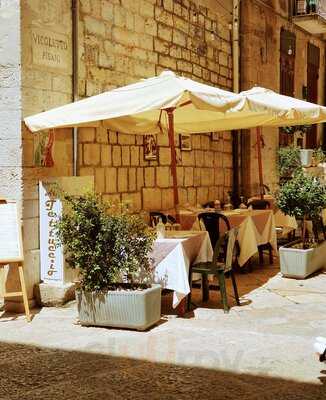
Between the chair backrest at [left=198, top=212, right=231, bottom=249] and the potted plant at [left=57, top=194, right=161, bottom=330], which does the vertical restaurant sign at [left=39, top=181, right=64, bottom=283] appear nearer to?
the potted plant at [left=57, top=194, right=161, bottom=330]

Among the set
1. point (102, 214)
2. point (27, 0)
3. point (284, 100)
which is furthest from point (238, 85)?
point (102, 214)

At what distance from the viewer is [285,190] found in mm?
8289

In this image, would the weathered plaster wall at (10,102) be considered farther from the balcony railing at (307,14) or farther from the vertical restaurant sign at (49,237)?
the balcony railing at (307,14)

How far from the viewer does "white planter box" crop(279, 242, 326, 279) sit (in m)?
8.12

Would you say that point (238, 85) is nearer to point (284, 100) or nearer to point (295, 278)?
point (284, 100)

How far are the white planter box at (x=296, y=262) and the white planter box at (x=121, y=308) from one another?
2.95 metres

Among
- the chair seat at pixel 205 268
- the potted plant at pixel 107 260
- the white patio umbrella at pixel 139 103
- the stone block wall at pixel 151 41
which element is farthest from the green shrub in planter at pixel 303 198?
the potted plant at pixel 107 260

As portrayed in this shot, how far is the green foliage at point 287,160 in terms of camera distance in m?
13.7

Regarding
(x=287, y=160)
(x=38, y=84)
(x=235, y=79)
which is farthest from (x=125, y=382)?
(x=287, y=160)

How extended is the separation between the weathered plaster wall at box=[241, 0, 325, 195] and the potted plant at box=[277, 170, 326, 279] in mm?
4014

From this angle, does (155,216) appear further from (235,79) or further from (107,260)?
(235,79)

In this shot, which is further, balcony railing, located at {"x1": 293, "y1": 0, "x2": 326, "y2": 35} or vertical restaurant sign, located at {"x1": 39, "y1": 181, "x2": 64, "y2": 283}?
balcony railing, located at {"x1": 293, "y1": 0, "x2": 326, "y2": 35}

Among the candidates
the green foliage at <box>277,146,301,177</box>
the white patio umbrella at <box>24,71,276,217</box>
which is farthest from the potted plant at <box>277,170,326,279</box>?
the green foliage at <box>277,146,301,177</box>

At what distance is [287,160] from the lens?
13.7m
